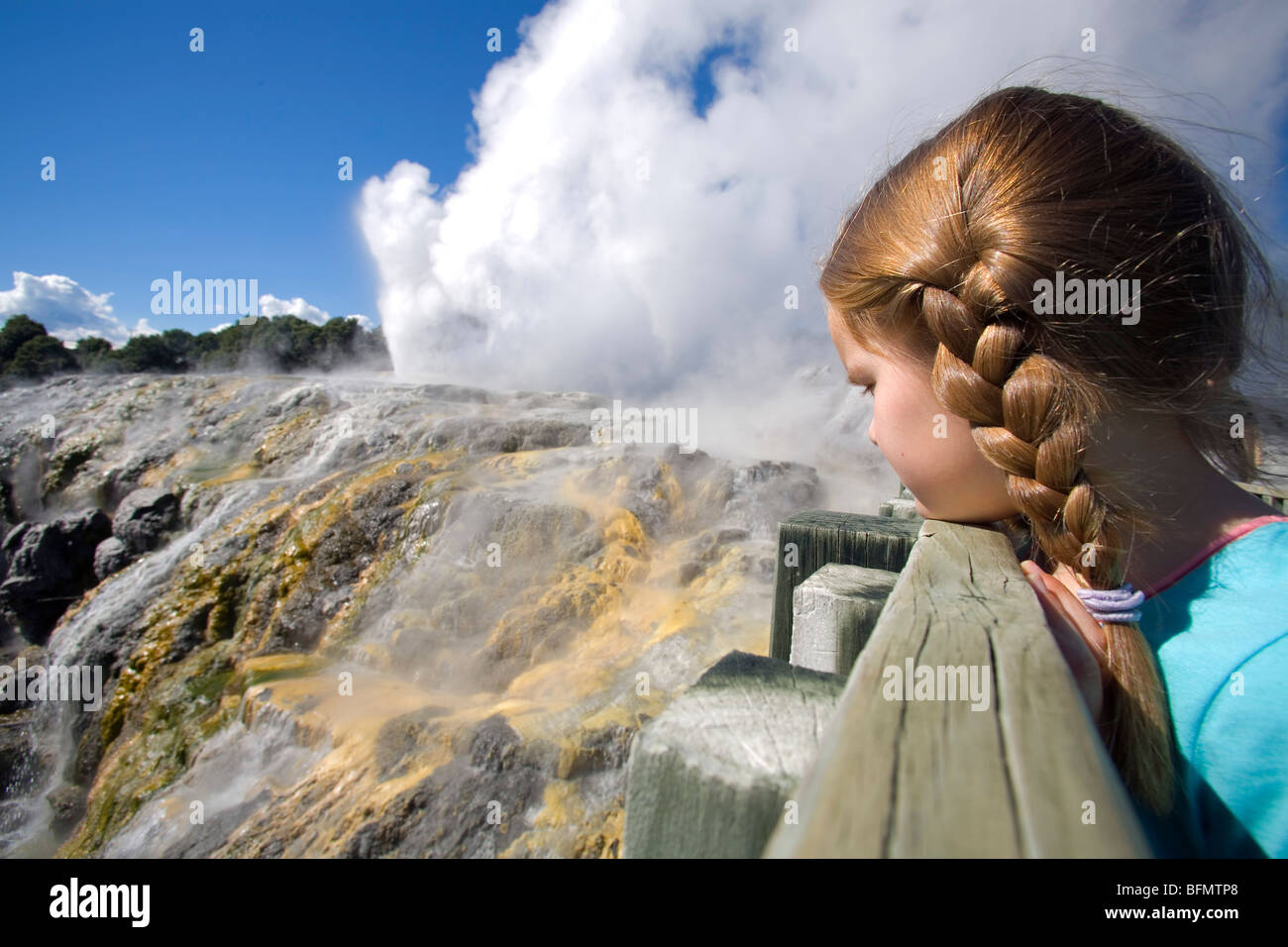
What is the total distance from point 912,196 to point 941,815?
117 cm

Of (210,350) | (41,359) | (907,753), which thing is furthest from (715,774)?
(210,350)

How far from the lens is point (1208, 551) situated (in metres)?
1.07

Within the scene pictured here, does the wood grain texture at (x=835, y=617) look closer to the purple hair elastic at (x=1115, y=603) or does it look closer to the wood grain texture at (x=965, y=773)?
the purple hair elastic at (x=1115, y=603)

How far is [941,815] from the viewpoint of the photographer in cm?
42

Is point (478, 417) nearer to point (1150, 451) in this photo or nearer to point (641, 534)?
point (641, 534)

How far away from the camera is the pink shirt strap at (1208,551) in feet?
3.48

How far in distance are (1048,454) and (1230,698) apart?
407mm

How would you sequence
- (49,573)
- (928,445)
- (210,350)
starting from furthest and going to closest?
(210,350)
(49,573)
(928,445)

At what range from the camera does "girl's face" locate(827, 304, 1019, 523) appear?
1238 mm

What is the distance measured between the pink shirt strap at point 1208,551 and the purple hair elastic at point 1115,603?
0.09 m

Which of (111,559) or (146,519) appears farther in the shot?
(146,519)

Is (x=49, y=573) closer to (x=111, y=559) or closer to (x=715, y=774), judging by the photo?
(x=111, y=559)

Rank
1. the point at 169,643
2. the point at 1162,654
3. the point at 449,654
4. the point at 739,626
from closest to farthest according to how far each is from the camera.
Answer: the point at 1162,654, the point at 739,626, the point at 449,654, the point at 169,643
